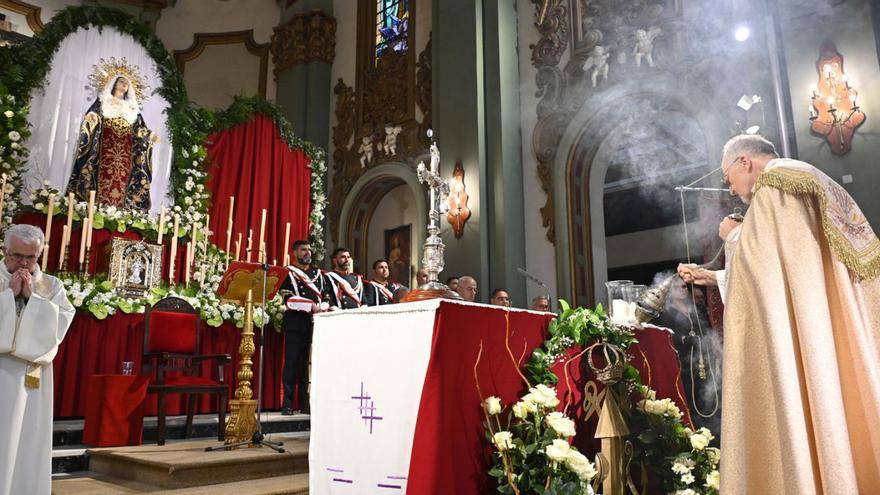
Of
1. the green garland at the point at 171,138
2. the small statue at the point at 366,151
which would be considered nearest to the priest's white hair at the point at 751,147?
the green garland at the point at 171,138

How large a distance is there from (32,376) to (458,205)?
5887mm

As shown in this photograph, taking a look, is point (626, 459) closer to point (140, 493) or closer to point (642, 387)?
point (642, 387)

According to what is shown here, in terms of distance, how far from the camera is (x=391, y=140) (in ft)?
33.3

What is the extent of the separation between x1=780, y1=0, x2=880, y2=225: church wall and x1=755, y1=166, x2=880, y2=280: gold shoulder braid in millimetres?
3949

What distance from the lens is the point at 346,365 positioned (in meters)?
2.77

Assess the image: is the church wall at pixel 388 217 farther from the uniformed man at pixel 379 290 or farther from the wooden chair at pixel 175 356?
the wooden chair at pixel 175 356

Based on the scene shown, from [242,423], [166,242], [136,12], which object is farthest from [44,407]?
[136,12]

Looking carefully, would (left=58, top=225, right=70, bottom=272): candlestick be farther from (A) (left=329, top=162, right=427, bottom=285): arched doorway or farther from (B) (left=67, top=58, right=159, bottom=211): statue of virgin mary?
(A) (left=329, top=162, right=427, bottom=285): arched doorway

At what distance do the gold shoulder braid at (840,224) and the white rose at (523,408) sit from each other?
1204 millimetres

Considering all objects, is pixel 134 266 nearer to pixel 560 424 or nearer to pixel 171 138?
pixel 171 138

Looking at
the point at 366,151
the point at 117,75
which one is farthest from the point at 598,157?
the point at 117,75

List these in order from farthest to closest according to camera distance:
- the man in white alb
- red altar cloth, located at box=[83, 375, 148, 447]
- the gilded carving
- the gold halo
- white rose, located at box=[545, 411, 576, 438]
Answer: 1. the gilded carving
2. the gold halo
3. red altar cloth, located at box=[83, 375, 148, 447]
4. the man in white alb
5. white rose, located at box=[545, 411, 576, 438]

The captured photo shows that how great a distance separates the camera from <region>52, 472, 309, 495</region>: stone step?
339cm

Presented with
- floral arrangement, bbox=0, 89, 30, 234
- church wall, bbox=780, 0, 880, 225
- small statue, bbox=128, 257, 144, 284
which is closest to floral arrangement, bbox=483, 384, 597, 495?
church wall, bbox=780, 0, 880, 225
